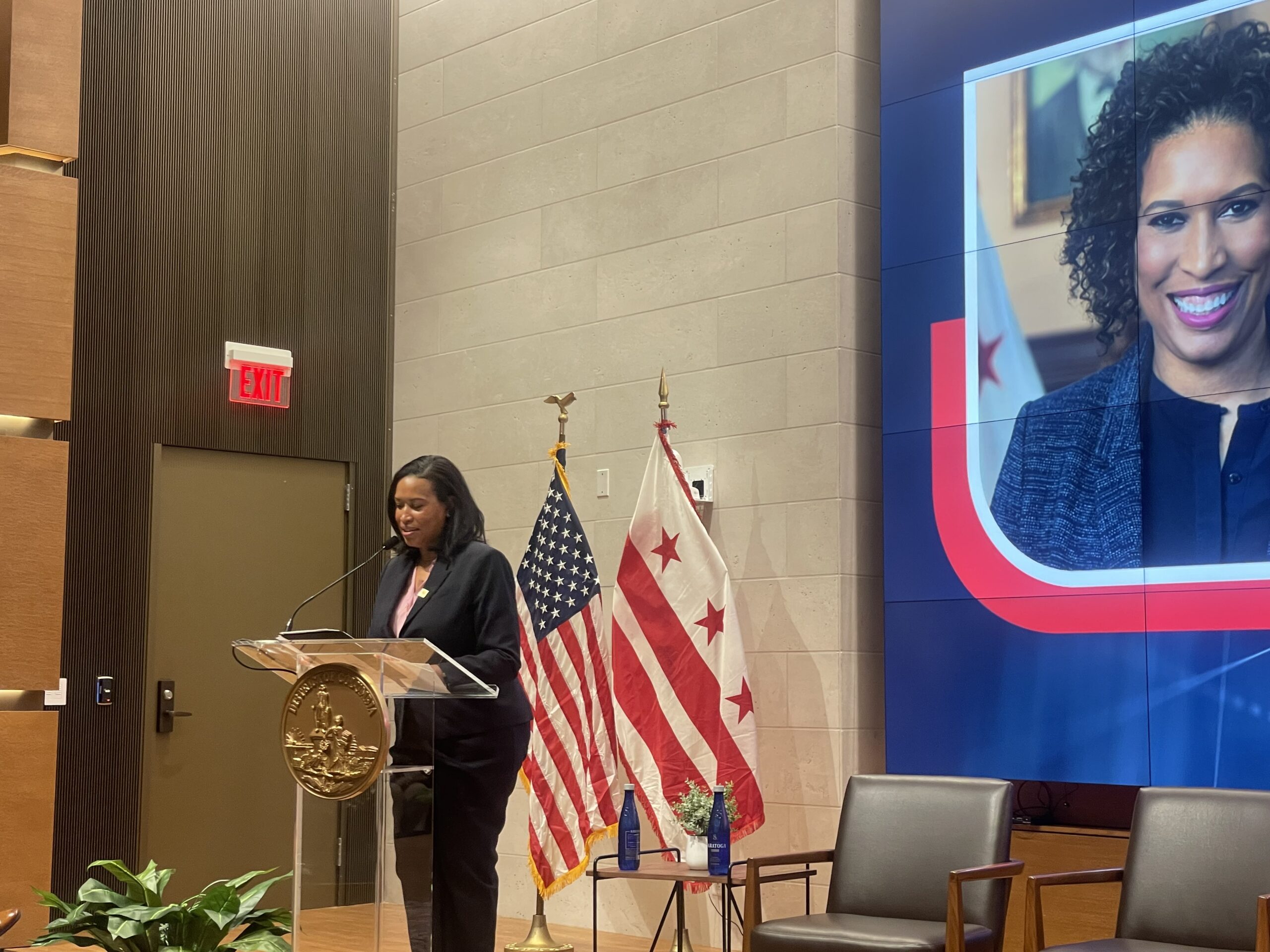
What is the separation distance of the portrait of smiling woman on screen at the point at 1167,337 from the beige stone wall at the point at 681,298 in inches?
33.5

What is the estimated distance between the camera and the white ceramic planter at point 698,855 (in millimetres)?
4980

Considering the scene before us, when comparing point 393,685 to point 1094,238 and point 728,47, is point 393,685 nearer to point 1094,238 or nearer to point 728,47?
point 1094,238

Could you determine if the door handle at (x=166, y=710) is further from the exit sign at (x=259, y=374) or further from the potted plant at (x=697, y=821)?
the potted plant at (x=697, y=821)

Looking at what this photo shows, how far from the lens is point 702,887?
5422 mm

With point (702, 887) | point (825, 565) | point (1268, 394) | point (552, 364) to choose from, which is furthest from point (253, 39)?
point (1268, 394)

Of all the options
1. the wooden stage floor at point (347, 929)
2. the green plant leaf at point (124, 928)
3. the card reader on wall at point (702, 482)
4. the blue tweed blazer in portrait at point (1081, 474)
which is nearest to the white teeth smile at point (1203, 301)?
the blue tweed blazer in portrait at point (1081, 474)

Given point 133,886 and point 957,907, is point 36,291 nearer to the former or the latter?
point 133,886

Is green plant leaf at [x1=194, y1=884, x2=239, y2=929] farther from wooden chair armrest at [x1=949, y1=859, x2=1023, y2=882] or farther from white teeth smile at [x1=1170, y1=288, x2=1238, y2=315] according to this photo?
white teeth smile at [x1=1170, y1=288, x2=1238, y2=315]

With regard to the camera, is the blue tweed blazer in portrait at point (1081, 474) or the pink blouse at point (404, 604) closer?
the pink blouse at point (404, 604)

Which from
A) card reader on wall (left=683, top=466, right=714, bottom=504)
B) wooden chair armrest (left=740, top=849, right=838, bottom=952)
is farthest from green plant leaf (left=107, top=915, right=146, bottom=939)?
card reader on wall (left=683, top=466, right=714, bottom=504)

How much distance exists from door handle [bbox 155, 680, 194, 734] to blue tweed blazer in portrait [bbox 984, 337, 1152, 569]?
3576mm

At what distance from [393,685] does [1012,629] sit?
242 cm

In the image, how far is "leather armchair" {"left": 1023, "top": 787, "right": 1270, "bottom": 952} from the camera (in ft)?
Result: 11.8

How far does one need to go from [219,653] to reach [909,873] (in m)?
3.66
